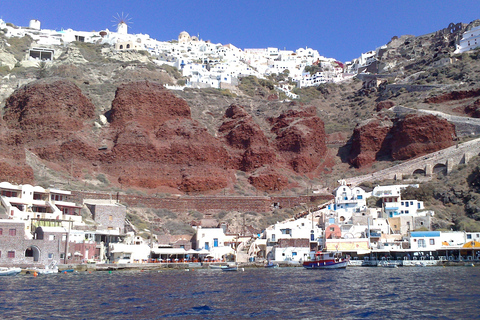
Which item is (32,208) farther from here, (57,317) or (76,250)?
(57,317)

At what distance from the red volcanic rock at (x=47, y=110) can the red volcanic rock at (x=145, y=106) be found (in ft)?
14.3

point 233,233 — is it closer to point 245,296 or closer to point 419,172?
point 419,172

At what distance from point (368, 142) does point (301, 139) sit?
32.5ft

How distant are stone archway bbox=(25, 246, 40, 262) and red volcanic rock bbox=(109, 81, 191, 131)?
3255 centimetres

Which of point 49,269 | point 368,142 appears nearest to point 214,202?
point 49,269

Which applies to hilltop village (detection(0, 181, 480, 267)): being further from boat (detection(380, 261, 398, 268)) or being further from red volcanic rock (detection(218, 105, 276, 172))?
red volcanic rock (detection(218, 105, 276, 172))

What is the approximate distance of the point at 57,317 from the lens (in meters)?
24.1

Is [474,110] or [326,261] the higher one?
[474,110]

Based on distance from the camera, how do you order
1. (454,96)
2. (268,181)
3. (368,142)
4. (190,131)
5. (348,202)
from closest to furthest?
1. (348,202)
2. (268,181)
3. (190,131)
4. (368,142)
5. (454,96)

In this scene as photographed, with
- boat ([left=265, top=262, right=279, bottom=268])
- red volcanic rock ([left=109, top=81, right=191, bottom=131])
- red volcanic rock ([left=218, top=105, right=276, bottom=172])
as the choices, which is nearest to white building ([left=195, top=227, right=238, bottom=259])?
boat ([left=265, top=262, right=279, bottom=268])

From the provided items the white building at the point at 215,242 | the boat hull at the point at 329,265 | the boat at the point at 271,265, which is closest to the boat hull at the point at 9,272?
the white building at the point at 215,242

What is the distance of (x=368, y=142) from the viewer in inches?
3342

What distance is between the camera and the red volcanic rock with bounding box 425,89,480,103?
87281 millimetres

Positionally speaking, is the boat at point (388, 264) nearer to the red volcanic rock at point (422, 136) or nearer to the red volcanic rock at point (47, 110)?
the red volcanic rock at point (422, 136)
